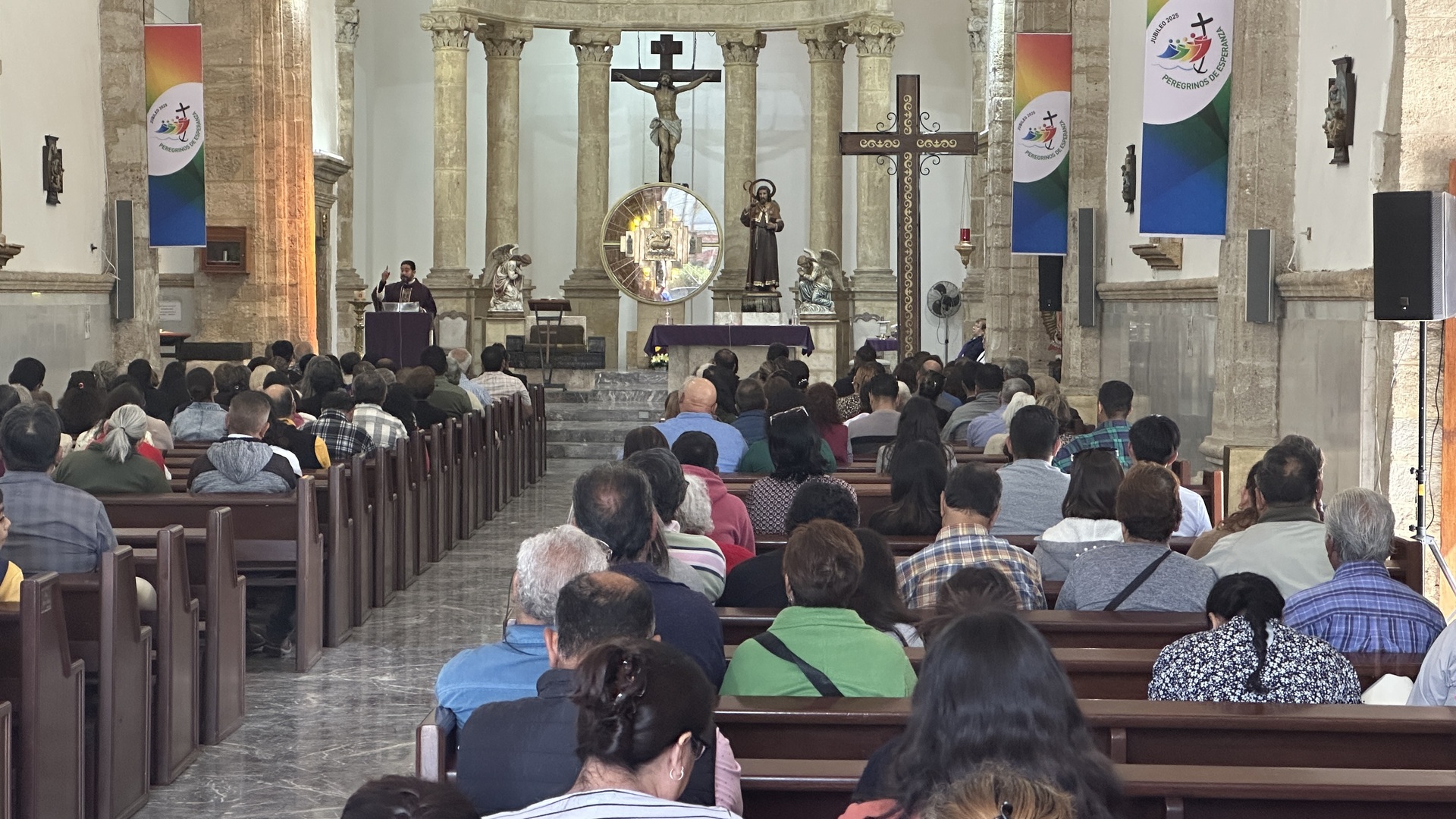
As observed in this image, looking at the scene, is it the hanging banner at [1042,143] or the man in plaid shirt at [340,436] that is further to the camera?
the hanging banner at [1042,143]

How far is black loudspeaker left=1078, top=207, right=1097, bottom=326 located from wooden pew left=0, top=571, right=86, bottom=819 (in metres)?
9.42

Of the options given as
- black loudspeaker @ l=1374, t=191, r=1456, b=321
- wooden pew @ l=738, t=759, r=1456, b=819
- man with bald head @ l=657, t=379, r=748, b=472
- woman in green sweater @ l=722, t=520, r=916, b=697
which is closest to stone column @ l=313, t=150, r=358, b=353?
man with bald head @ l=657, t=379, r=748, b=472

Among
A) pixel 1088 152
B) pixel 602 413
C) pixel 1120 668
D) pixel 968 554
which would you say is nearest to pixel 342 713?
pixel 968 554

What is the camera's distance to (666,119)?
21.7 metres

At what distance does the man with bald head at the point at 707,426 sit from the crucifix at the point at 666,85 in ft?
43.1

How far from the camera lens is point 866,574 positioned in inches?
159

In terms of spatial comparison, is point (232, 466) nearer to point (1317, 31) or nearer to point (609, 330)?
point (1317, 31)

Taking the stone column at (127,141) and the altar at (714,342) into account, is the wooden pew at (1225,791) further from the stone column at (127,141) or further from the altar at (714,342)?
the altar at (714,342)

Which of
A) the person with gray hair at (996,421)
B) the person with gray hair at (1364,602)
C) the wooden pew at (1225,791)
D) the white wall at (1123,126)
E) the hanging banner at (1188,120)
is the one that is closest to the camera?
the wooden pew at (1225,791)

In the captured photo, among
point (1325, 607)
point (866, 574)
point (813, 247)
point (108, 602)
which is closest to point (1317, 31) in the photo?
point (1325, 607)

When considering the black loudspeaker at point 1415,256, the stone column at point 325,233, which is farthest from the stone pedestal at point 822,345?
the black loudspeaker at point 1415,256

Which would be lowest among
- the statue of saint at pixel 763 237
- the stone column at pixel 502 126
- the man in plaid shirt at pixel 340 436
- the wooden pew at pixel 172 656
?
the wooden pew at pixel 172 656

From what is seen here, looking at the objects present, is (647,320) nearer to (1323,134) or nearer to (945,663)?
(1323,134)

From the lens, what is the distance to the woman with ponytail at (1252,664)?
369 cm
